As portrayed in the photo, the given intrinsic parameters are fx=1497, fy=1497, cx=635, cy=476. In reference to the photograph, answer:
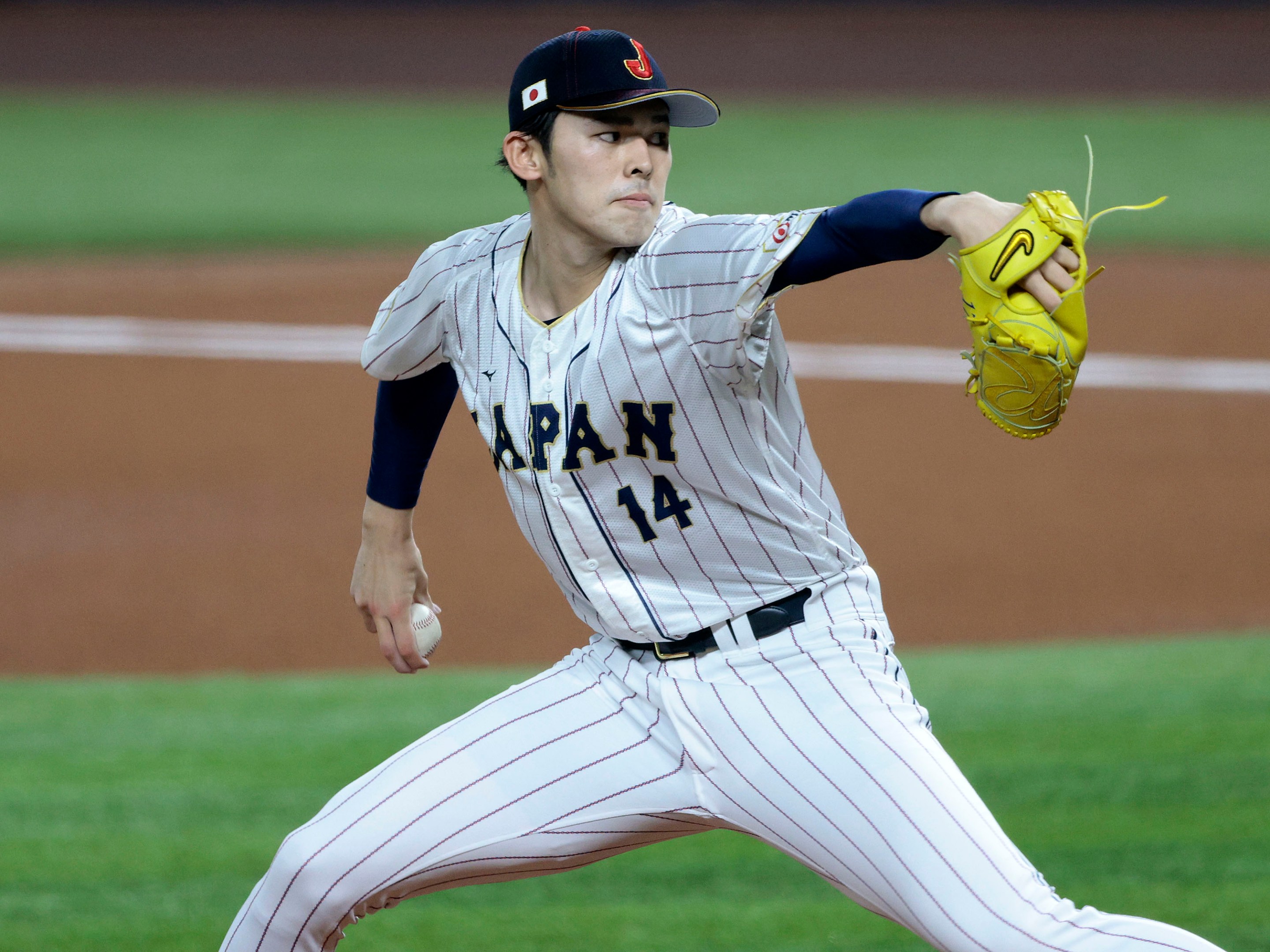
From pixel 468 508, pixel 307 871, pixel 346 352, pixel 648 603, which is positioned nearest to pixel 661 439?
pixel 648 603

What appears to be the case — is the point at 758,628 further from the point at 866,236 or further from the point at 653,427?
the point at 866,236

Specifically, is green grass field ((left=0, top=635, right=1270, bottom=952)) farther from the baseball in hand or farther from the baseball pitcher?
the baseball pitcher

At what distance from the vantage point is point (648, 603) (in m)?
2.39

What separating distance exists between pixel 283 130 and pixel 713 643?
14.5m

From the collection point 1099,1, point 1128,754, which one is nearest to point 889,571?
point 1128,754

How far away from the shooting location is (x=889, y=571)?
6.54 meters

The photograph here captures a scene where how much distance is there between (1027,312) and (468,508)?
5.52 metres

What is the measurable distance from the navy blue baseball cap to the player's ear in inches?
1.4

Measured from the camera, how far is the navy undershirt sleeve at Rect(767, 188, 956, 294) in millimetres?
1979

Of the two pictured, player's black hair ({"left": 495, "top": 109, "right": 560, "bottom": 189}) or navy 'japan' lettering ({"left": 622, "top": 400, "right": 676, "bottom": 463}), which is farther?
player's black hair ({"left": 495, "top": 109, "right": 560, "bottom": 189})

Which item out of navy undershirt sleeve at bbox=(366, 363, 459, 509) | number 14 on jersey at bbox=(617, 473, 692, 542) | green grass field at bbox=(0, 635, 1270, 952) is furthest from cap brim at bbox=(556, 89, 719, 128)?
green grass field at bbox=(0, 635, 1270, 952)

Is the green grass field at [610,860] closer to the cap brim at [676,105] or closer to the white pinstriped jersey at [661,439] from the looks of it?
the white pinstriped jersey at [661,439]

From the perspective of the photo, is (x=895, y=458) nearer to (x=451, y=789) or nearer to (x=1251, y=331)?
(x=1251, y=331)

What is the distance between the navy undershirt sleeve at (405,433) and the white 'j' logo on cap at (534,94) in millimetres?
588
